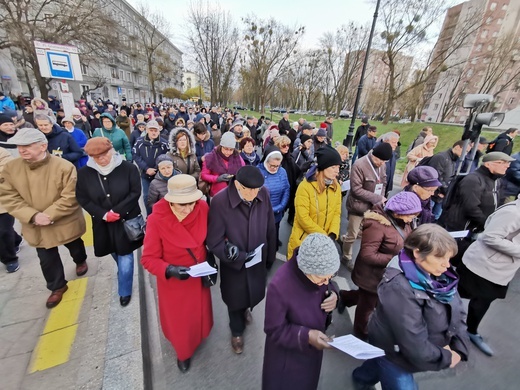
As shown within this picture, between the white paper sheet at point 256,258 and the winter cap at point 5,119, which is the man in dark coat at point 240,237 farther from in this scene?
the winter cap at point 5,119

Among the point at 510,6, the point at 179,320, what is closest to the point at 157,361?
the point at 179,320

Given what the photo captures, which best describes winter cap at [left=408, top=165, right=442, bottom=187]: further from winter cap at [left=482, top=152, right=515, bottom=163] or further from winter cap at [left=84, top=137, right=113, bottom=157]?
winter cap at [left=84, top=137, right=113, bottom=157]

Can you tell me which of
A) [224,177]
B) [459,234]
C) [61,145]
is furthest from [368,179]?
[61,145]

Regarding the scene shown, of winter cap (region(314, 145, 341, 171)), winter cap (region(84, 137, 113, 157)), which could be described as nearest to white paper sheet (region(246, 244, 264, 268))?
winter cap (region(314, 145, 341, 171))

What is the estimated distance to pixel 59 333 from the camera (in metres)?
2.68

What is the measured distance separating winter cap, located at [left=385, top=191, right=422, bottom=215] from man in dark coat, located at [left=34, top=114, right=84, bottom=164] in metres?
5.45

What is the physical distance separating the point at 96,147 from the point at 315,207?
8.44 ft

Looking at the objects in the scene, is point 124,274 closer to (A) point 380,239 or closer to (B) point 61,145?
(A) point 380,239

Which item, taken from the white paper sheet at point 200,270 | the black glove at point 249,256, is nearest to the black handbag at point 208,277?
the white paper sheet at point 200,270

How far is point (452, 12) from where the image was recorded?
40.4 metres

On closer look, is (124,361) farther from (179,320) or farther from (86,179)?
(86,179)

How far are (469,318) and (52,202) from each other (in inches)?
201

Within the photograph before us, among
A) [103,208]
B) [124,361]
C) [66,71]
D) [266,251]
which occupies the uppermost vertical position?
[66,71]

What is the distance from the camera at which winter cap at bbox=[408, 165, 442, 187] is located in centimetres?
280
